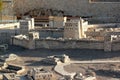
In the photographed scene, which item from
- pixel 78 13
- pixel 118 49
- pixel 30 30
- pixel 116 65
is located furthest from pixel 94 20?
pixel 116 65

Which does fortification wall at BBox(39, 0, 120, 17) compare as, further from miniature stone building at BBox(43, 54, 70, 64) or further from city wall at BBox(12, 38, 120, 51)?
miniature stone building at BBox(43, 54, 70, 64)

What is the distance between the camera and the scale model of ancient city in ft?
110

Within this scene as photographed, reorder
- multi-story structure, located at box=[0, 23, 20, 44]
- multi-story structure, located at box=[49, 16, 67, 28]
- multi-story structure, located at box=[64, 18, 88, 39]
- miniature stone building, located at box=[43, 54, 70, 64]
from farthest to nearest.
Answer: multi-story structure, located at box=[49, 16, 67, 28] < multi-story structure, located at box=[0, 23, 20, 44] < multi-story structure, located at box=[64, 18, 88, 39] < miniature stone building, located at box=[43, 54, 70, 64]

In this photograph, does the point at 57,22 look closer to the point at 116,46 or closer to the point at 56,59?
the point at 116,46

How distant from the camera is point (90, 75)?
32.2 meters

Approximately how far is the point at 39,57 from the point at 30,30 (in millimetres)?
5877

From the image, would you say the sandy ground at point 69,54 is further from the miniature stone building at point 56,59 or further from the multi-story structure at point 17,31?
the multi-story structure at point 17,31

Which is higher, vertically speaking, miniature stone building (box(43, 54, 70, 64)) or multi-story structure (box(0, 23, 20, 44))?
multi-story structure (box(0, 23, 20, 44))

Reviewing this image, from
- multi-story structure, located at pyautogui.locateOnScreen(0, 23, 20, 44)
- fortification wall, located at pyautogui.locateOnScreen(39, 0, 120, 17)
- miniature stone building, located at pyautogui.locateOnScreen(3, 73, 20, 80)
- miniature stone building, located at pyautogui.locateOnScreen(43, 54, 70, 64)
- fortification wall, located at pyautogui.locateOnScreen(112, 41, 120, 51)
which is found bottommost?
miniature stone building, located at pyautogui.locateOnScreen(3, 73, 20, 80)

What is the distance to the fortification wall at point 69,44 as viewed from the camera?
38.6 meters

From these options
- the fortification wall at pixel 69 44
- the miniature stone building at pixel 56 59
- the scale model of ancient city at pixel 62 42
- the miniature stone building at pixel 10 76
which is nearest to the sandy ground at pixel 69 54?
the scale model of ancient city at pixel 62 42

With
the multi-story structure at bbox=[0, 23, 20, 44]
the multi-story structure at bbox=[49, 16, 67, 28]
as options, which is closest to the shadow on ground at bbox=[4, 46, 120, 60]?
the multi-story structure at bbox=[0, 23, 20, 44]

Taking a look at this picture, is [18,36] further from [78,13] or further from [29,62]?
[78,13]

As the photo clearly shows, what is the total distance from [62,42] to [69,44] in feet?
1.55
